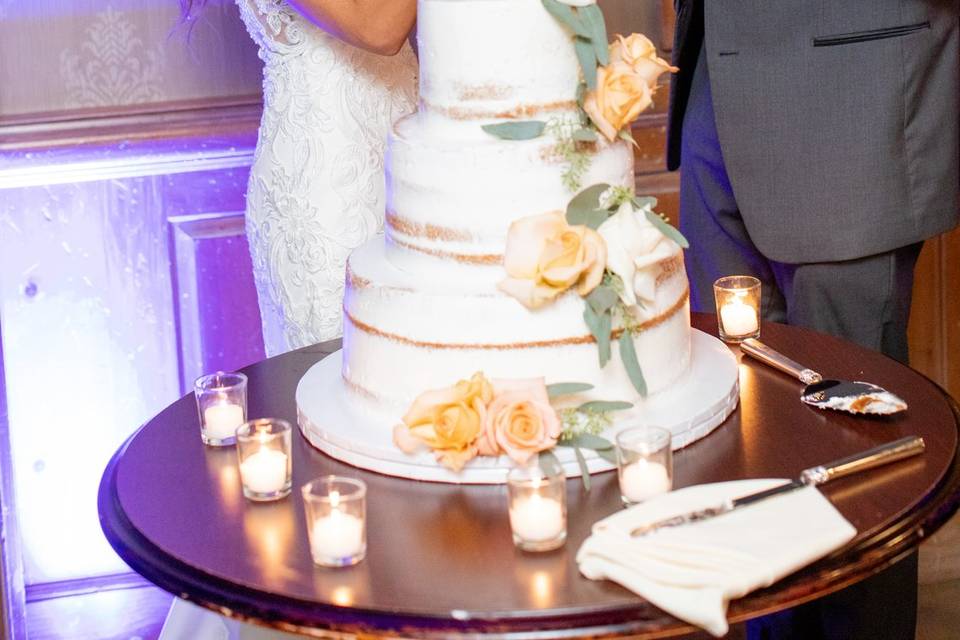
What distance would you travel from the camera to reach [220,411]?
1.84 m

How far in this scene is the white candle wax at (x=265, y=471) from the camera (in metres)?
1.62

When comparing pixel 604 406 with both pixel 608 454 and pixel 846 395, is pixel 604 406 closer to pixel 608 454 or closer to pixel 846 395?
pixel 608 454

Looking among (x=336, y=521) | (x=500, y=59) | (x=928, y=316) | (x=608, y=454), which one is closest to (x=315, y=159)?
(x=500, y=59)

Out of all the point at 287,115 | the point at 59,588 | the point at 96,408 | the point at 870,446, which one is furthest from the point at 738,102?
the point at 59,588

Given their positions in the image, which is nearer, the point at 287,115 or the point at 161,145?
the point at 287,115

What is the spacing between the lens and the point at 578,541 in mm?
1461

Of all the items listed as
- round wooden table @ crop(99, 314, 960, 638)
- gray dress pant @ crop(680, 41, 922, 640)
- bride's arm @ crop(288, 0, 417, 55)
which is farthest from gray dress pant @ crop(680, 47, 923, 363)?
bride's arm @ crop(288, 0, 417, 55)

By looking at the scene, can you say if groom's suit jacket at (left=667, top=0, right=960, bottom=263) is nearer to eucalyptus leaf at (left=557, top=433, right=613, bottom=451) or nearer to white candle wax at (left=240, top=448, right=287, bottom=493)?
eucalyptus leaf at (left=557, top=433, right=613, bottom=451)

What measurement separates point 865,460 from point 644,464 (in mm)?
298

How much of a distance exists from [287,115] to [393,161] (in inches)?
32.4

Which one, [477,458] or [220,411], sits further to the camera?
[220,411]

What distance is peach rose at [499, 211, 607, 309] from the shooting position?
5.25 feet

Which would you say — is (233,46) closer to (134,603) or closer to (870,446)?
(134,603)

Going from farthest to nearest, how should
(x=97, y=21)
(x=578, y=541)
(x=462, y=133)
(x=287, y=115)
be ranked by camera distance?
(x=97, y=21) → (x=287, y=115) → (x=462, y=133) → (x=578, y=541)
